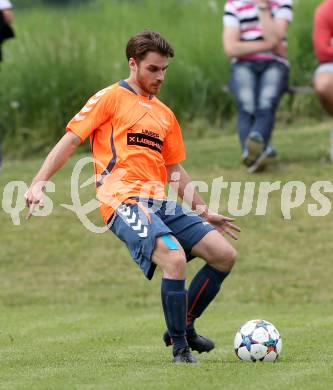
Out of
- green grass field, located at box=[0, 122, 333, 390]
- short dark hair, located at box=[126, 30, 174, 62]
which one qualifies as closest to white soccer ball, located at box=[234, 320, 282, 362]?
green grass field, located at box=[0, 122, 333, 390]

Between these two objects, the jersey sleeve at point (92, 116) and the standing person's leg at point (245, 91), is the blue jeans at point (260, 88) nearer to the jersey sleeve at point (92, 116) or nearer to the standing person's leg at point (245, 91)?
the standing person's leg at point (245, 91)

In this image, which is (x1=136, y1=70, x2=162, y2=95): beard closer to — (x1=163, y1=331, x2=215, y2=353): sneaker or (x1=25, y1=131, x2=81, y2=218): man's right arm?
(x1=25, y1=131, x2=81, y2=218): man's right arm

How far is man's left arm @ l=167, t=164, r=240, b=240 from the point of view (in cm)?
791

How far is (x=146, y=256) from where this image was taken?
23.6 feet

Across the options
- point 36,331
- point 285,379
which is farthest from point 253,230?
point 285,379

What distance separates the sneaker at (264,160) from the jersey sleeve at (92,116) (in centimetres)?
624

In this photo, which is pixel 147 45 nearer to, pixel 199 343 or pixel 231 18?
pixel 199 343

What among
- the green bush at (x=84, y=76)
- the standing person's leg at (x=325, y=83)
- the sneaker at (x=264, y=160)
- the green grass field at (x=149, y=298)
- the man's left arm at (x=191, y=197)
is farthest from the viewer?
the green bush at (x=84, y=76)

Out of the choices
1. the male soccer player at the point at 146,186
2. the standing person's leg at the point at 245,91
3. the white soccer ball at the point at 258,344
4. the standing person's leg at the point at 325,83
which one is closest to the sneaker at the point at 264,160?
the standing person's leg at the point at 245,91

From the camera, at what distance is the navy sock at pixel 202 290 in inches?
298

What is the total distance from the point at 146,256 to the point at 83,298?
4.92 m

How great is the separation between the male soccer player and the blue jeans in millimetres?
5889

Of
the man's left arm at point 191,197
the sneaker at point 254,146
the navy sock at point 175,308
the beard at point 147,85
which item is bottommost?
the navy sock at point 175,308

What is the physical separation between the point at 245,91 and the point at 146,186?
20.6ft
